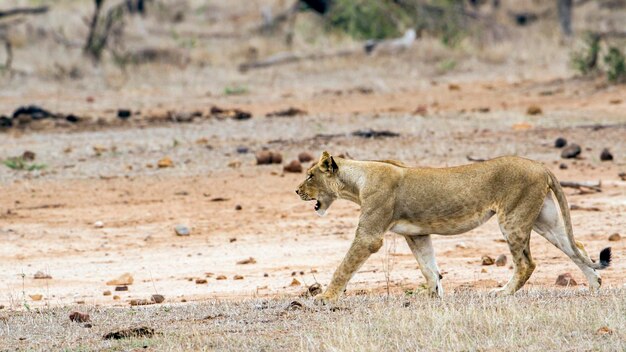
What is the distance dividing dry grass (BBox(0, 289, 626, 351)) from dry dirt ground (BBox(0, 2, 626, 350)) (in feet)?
0.09

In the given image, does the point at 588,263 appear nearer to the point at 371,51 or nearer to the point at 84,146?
the point at 84,146

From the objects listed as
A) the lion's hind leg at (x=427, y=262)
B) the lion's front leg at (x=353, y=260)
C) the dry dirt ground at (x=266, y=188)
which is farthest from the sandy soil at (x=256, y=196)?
the lion's front leg at (x=353, y=260)

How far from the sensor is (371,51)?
25.7 metres

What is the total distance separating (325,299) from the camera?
761cm

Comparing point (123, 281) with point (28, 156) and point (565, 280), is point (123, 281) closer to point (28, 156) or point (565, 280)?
point (565, 280)

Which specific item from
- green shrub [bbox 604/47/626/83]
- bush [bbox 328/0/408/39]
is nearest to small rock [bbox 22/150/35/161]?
green shrub [bbox 604/47/626/83]

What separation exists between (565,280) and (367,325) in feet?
7.98

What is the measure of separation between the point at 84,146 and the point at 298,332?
10.7 metres

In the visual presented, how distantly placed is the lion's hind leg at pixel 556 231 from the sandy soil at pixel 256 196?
692 mm

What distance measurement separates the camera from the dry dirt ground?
7480mm

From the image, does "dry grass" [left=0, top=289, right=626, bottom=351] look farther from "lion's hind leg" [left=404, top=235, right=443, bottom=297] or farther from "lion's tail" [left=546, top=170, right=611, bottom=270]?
"lion's tail" [left=546, top=170, right=611, bottom=270]

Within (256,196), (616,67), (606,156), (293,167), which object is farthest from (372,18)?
(256,196)

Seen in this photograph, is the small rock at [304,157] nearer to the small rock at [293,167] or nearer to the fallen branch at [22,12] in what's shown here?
the small rock at [293,167]

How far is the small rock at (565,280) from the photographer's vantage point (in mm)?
8500
